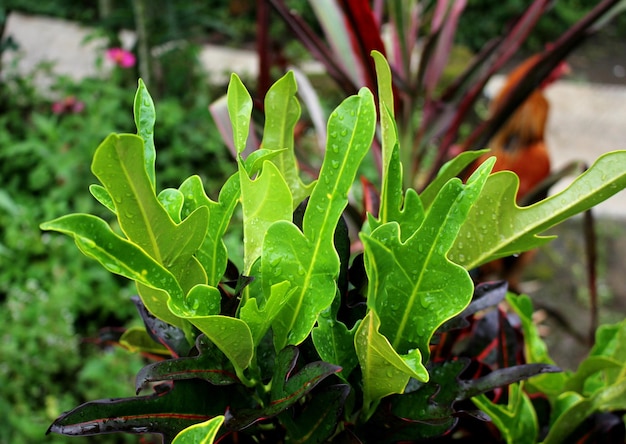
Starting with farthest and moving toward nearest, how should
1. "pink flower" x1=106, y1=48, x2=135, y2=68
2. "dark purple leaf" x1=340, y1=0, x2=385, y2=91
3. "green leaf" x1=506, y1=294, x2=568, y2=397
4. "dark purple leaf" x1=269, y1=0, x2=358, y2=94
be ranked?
"pink flower" x1=106, y1=48, x2=135, y2=68
"dark purple leaf" x1=269, y1=0, x2=358, y2=94
"dark purple leaf" x1=340, y1=0, x2=385, y2=91
"green leaf" x1=506, y1=294, x2=568, y2=397

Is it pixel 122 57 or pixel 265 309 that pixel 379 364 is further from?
pixel 122 57

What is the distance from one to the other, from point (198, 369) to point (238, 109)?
155 millimetres

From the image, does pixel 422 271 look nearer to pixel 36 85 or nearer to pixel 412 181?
pixel 412 181

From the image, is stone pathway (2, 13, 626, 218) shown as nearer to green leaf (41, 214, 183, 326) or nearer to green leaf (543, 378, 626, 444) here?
green leaf (543, 378, 626, 444)

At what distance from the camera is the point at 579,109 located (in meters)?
3.39

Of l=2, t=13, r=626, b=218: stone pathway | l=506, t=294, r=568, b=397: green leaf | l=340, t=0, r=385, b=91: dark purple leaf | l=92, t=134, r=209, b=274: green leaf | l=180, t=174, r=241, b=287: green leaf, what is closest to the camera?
l=92, t=134, r=209, b=274: green leaf

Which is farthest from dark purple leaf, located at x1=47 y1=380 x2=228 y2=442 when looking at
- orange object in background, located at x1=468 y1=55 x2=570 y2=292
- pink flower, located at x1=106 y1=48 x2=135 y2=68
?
pink flower, located at x1=106 y1=48 x2=135 y2=68

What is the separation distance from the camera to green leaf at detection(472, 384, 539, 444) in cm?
47

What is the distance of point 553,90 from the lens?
11.6ft

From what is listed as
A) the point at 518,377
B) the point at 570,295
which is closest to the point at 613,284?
the point at 570,295

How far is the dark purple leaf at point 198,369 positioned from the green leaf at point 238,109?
12 centimetres

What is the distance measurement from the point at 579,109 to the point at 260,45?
2.78 m

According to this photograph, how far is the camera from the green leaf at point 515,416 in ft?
1.55

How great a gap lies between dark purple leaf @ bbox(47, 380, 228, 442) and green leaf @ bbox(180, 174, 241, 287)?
0.23ft
